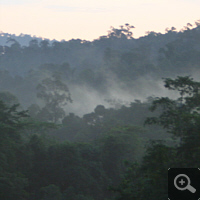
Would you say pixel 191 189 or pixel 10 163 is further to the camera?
pixel 10 163

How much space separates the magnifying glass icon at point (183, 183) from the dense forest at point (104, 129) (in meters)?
1.77

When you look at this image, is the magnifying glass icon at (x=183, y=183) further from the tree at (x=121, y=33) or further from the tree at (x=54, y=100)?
the tree at (x=121, y=33)

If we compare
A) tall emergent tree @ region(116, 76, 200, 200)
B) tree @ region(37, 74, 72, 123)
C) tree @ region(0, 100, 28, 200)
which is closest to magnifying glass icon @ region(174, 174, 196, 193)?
tall emergent tree @ region(116, 76, 200, 200)

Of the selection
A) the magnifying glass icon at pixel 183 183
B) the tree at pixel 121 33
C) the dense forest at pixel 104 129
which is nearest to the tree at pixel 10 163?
the dense forest at pixel 104 129

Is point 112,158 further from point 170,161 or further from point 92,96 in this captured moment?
point 92,96

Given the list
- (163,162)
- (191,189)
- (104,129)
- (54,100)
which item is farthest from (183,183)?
(54,100)

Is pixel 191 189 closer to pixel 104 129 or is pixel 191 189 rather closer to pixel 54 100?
pixel 104 129

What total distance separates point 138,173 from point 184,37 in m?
70.3

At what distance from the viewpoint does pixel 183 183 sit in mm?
7719

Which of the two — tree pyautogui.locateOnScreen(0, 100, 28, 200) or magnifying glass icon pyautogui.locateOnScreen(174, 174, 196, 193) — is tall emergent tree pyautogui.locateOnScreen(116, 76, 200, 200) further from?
tree pyautogui.locateOnScreen(0, 100, 28, 200)

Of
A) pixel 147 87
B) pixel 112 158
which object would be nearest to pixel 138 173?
pixel 112 158

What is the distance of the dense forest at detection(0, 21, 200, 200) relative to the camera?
452 inches

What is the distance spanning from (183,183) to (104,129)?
24.6 metres

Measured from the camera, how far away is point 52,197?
18.1 meters
